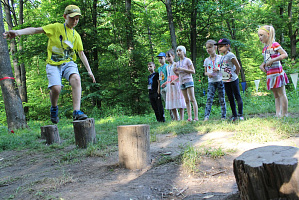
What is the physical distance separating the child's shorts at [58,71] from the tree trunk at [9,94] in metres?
4.77

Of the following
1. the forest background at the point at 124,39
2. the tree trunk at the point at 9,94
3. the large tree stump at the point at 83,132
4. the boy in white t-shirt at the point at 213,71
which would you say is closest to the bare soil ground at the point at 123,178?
the large tree stump at the point at 83,132

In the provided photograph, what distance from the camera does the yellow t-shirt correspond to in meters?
3.84

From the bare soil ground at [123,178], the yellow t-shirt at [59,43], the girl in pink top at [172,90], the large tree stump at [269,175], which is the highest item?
the yellow t-shirt at [59,43]

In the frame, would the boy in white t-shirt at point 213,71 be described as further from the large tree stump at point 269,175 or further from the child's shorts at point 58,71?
the large tree stump at point 269,175

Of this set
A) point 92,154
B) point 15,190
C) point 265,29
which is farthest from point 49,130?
point 265,29

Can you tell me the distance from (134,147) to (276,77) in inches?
128

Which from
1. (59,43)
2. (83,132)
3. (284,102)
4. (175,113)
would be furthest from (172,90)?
(59,43)

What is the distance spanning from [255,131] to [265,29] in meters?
2.22

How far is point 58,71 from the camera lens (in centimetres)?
395

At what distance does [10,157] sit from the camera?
173 inches

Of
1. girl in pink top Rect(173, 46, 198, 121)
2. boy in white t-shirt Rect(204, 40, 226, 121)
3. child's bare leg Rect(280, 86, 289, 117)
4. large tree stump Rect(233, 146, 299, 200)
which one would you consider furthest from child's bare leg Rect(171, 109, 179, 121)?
large tree stump Rect(233, 146, 299, 200)

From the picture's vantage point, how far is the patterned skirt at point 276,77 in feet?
14.7

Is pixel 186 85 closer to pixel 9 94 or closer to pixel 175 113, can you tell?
pixel 175 113

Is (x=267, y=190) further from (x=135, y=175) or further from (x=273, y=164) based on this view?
(x=135, y=175)
